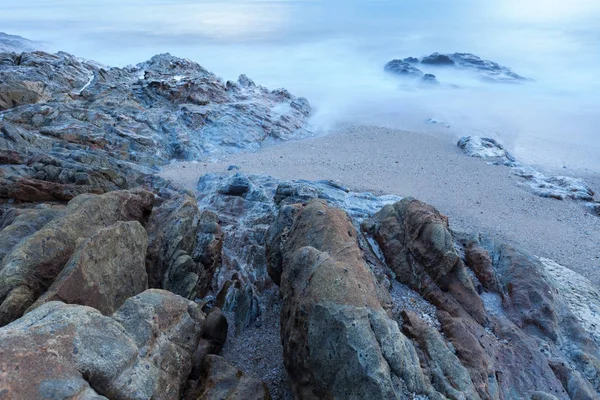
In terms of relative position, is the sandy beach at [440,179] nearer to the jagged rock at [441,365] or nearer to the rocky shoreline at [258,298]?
the rocky shoreline at [258,298]

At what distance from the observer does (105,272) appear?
8.48m

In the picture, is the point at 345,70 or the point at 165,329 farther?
the point at 345,70

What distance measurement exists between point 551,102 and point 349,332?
44.7 metres

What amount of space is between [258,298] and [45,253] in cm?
554

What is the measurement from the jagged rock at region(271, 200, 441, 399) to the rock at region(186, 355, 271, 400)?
0.74m

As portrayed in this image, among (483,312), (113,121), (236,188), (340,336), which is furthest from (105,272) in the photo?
(113,121)

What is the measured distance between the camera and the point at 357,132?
30.5 m

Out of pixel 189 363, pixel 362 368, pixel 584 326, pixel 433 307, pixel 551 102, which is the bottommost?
pixel 551 102

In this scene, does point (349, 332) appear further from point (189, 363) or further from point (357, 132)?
point (357, 132)

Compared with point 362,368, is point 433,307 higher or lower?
lower

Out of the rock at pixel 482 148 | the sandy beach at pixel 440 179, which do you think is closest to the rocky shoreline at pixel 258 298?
the sandy beach at pixel 440 179

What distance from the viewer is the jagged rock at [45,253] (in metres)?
7.51

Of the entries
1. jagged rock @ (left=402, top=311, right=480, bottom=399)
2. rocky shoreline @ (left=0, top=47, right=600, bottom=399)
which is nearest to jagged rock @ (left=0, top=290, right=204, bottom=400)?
rocky shoreline @ (left=0, top=47, right=600, bottom=399)

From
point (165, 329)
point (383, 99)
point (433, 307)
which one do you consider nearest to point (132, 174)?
point (165, 329)
